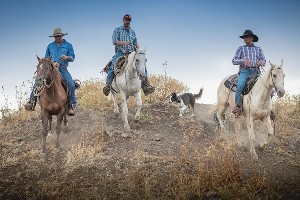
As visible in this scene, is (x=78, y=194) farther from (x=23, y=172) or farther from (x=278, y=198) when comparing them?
(x=278, y=198)

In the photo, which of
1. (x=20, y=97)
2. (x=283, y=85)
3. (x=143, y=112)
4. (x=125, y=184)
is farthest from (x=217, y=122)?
(x=20, y=97)

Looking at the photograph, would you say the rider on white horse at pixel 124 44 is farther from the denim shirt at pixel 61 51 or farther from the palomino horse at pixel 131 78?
the denim shirt at pixel 61 51

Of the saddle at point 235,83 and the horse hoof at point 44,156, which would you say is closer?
the horse hoof at point 44,156

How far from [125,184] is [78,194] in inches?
35.4

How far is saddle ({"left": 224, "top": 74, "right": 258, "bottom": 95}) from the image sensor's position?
10031 mm

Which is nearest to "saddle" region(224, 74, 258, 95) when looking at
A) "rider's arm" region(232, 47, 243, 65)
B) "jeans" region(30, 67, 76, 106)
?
"rider's arm" region(232, 47, 243, 65)

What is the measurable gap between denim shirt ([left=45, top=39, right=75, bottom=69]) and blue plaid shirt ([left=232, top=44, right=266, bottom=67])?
16.8ft

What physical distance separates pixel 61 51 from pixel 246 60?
5.64 meters

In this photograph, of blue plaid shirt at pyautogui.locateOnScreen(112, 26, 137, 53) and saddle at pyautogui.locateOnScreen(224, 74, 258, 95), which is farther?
blue plaid shirt at pyautogui.locateOnScreen(112, 26, 137, 53)

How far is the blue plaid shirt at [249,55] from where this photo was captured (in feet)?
34.1

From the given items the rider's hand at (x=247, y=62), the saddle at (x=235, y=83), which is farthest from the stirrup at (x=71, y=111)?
the rider's hand at (x=247, y=62)

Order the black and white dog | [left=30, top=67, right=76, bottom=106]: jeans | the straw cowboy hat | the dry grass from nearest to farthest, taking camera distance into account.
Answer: the dry grass < [left=30, top=67, right=76, bottom=106]: jeans < the straw cowboy hat < the black and white dog

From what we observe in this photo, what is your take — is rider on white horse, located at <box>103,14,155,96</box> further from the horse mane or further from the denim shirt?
the denim shirt

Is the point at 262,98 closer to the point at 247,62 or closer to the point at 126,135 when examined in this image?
the point at 247,62
